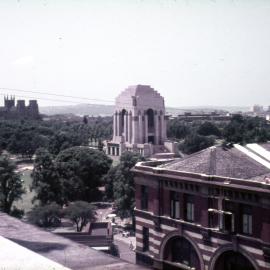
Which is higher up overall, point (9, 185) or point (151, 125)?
point (151, 125)

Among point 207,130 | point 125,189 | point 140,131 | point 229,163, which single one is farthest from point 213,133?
point 229,163

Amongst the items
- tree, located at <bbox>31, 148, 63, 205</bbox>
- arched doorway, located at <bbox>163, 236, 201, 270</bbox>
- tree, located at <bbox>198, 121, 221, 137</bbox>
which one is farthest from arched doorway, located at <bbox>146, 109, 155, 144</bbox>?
arched doorway, located at <bbox>163, 236, 201, 270</bbox>

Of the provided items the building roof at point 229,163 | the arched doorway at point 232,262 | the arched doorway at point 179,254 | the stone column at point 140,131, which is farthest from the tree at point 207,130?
the arched doorway at point 232,262

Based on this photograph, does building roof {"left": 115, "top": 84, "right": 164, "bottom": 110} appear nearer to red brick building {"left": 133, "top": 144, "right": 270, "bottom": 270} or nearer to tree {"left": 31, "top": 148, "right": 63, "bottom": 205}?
tree {"left": 31, "top": 148, "right": 63, "bottom": 205}

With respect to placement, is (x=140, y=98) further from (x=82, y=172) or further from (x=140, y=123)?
(x=82, y=172)

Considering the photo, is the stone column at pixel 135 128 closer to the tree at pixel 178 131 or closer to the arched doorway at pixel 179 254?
the tree at pixel 178 131

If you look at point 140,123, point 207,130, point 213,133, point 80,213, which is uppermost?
point 140,123
